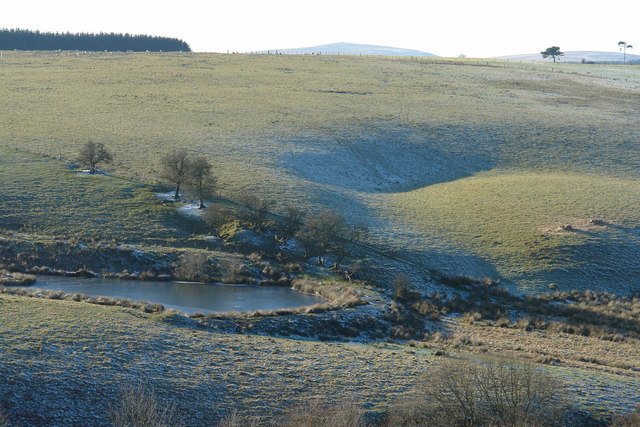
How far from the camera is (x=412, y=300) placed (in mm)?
37094

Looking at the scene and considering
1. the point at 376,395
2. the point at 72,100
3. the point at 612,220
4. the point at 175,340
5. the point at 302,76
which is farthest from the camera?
the point at 302,76

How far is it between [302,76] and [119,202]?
6302cm

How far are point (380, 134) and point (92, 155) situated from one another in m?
35.4

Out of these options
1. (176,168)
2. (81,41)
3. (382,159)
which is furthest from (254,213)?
(81,41)

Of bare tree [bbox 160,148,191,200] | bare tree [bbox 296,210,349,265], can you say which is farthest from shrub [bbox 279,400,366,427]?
bare tree [bbox 160,148,191,200]

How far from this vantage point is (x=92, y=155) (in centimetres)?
5106

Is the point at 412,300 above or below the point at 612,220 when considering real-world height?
below

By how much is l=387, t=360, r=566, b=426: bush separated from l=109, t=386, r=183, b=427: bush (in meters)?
7.53

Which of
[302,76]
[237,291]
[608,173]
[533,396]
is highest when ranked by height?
[302,76]

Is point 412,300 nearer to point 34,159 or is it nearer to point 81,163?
point 81,163

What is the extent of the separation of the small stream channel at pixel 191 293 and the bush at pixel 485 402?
15.3 metres

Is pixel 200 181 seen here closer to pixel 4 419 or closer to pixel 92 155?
pixel 92 155

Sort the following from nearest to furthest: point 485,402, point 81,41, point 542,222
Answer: point 485,402, point 542,222, point 81,41

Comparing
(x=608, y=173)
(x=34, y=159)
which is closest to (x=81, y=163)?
(x=34, y=159)
